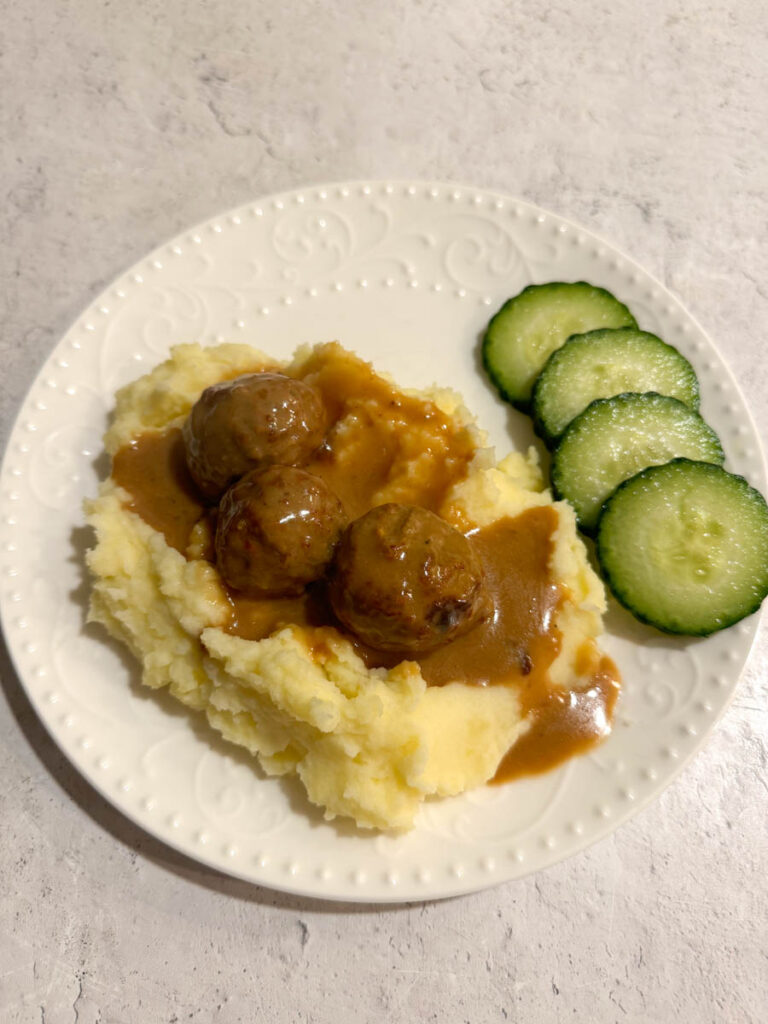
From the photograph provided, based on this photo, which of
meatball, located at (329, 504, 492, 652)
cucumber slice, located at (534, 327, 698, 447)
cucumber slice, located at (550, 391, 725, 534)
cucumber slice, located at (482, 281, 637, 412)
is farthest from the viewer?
cucumber slice, located at (482, 281, 637, 412)

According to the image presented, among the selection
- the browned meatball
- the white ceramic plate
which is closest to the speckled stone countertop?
the white ceramic plate

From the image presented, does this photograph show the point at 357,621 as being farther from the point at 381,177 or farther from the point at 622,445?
the point at 381,177

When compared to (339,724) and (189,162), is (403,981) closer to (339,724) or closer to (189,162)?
(339,724)

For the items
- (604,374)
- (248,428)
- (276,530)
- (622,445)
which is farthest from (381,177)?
(276,530)

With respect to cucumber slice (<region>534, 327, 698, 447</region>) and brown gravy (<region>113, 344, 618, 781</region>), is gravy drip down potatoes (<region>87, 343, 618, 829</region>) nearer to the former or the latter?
brown gravy (<region>113, 344, 618, 781</region>)

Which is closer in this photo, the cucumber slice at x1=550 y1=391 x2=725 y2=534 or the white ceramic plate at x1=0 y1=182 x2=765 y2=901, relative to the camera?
the white ceramic plate at x1=0 y1=182 x2=765 y2=901

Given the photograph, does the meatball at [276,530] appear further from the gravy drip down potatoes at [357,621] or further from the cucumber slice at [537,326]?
the cucumber slice at [537,326]
